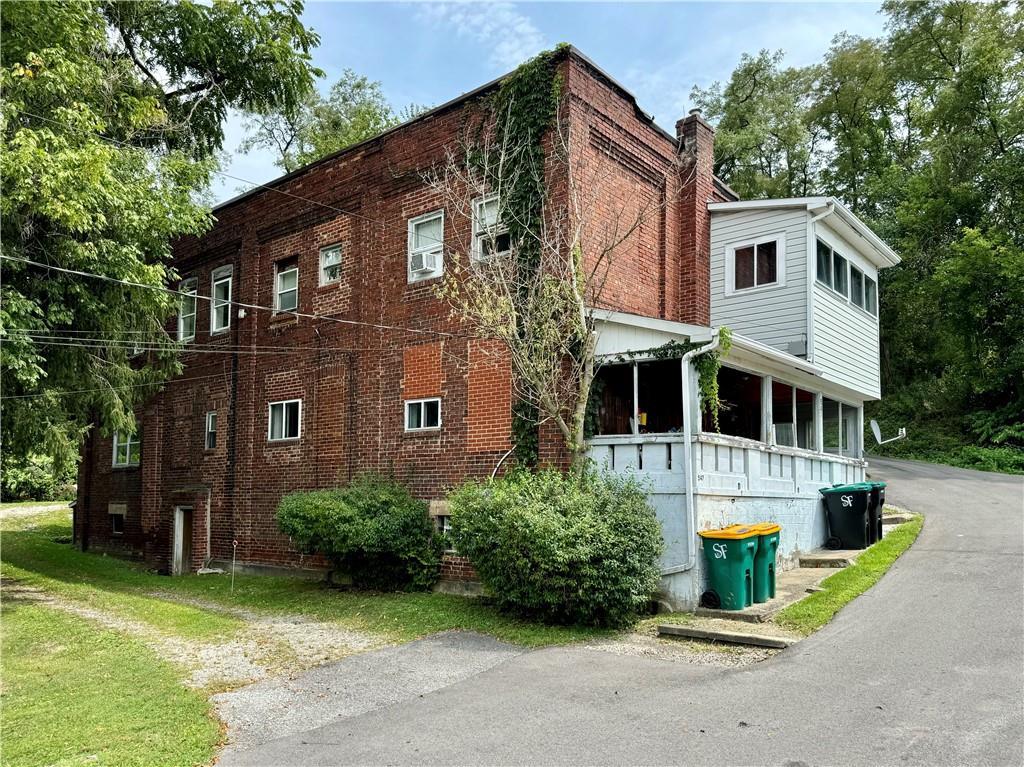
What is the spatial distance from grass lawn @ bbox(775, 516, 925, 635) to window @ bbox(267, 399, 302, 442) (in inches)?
411

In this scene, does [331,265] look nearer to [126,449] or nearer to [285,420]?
[285,420]

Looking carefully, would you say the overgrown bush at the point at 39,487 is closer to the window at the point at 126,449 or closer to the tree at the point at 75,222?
the window at the point at 126,449

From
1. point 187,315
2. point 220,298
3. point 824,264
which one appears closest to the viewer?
point 824,264

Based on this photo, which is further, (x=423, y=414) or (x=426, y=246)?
(x=426, y=246)

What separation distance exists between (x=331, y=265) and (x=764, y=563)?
10.3 meters

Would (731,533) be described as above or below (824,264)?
below

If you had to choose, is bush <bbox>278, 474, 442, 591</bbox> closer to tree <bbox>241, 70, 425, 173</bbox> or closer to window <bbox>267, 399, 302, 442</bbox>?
window <bbox>267, 399, 302, 442</bbox>

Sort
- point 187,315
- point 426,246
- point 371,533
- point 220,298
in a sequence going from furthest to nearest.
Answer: point 187,315
point 220,298
point 426,246
point 371,533

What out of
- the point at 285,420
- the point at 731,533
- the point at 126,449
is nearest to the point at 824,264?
the point at 731,533

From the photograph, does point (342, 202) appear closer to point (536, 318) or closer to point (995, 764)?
point (536, 318)

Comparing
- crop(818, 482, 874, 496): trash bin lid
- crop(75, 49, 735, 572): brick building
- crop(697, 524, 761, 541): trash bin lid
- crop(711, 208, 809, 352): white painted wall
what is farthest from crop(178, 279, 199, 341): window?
crop(818, 482, 874, 496): trash bin lid

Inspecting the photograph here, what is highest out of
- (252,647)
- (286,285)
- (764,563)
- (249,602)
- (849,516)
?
(286,285)

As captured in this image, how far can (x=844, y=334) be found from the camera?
1562 cm

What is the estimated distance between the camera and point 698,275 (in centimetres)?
1512
